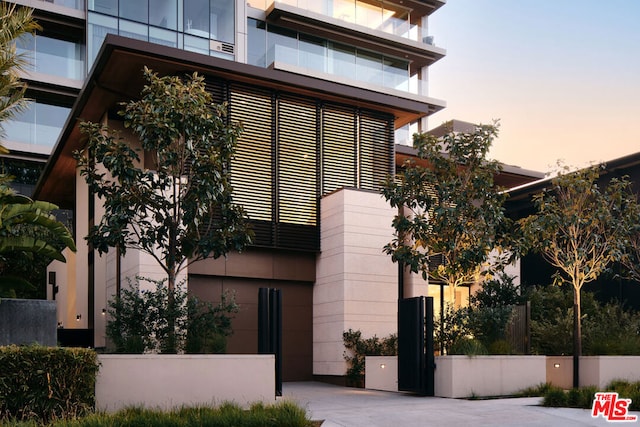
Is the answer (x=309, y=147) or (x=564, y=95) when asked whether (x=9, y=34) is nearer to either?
(x=309, y=147)

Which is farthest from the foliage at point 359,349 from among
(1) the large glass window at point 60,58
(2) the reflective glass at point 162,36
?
(1) the large glass window at point 60,58

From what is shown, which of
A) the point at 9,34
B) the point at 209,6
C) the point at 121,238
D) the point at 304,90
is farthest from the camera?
the point at 209,6

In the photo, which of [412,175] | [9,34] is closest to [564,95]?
[412,175]

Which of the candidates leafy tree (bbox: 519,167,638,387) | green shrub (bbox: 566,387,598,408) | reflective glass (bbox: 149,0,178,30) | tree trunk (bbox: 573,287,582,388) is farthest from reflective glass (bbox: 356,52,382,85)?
green shrub (bbox: 566,387,598,408)

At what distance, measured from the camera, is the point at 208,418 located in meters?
10.7

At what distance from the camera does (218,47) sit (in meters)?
38.0

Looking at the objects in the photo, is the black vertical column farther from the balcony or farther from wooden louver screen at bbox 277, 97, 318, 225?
the balcony

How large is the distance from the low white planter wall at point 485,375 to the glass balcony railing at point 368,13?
108 feet

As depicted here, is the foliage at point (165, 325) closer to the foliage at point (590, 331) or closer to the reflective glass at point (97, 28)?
the foliage at point (590, 331)

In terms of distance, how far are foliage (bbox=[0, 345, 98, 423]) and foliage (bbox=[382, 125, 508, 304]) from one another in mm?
9306

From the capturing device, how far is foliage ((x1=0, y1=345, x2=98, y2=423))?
11.0m

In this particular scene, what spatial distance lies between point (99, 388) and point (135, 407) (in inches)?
34.2

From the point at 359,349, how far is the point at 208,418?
33.7ft

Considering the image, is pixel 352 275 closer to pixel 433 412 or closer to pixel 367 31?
pixel 433 412
